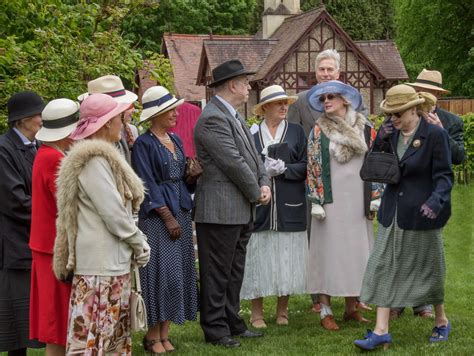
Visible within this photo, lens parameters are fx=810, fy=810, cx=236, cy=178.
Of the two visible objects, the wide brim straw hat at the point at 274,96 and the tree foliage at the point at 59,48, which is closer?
the wide brim straw hat at the point at 274,96

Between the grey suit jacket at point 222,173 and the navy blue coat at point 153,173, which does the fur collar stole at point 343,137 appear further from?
the navy blue coat at point 153,173

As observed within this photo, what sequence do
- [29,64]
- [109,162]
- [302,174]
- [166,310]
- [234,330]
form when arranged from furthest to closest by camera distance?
[29,64], [302,174], [234,330], [166,310], [109,162]

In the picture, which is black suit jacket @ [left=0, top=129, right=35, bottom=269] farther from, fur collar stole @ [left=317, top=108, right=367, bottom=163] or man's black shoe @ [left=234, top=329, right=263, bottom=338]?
fur collar stole @ [left=317, top=108, right=367, bottom=163]

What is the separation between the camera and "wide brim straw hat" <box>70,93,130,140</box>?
5293 mm

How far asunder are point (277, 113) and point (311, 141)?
1.52 ft

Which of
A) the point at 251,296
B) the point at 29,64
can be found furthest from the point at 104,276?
the point at 29,64

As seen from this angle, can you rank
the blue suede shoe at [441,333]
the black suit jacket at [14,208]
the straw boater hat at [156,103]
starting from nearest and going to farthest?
the black suit jacket at [14,208] < the straw boater hat at [156,103] < the blue suede shoe at [441,333]

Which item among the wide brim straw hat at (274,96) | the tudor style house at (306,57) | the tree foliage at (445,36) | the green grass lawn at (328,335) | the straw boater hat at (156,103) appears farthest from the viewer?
the tree foliage at (445,36)

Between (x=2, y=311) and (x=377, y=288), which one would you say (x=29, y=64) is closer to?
(x=2, y=311)

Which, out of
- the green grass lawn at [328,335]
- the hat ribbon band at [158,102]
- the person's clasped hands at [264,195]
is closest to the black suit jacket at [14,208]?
the hat ribbon band at [158,102]

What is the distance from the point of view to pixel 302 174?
7590 mm

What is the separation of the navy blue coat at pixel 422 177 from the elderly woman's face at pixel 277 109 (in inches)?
61.5

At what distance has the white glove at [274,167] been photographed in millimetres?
7434

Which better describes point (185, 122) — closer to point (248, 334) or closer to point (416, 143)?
point (248, 334)
